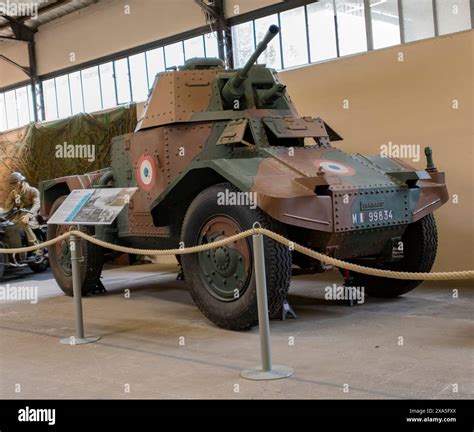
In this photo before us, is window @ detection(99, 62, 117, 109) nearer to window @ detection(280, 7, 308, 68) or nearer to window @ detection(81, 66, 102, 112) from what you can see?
window @ detection(81, 66, 102, 112)

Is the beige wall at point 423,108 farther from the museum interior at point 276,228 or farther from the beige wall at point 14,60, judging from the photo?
the beige wall at point 14,60

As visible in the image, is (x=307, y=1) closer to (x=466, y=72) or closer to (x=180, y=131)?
(x=466, y=72)

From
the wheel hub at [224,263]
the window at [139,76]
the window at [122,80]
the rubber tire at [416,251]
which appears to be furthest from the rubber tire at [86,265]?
the window at [122,80]

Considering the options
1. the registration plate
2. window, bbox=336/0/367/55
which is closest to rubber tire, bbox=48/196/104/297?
the registration plate

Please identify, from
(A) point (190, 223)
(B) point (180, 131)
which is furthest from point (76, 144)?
(A) point (190, 223)

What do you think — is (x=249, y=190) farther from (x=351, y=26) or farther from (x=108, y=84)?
(x=108, y=84)

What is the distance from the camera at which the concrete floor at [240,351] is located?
180 inches

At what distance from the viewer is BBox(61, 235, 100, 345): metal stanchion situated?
243 inches

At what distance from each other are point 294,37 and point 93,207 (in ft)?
18.3

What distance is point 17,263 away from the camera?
39.5 feet

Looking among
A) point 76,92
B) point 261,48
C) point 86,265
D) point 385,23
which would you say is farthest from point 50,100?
point 261,48

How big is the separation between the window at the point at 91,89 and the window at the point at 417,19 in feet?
26.7

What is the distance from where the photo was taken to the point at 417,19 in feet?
31.2
